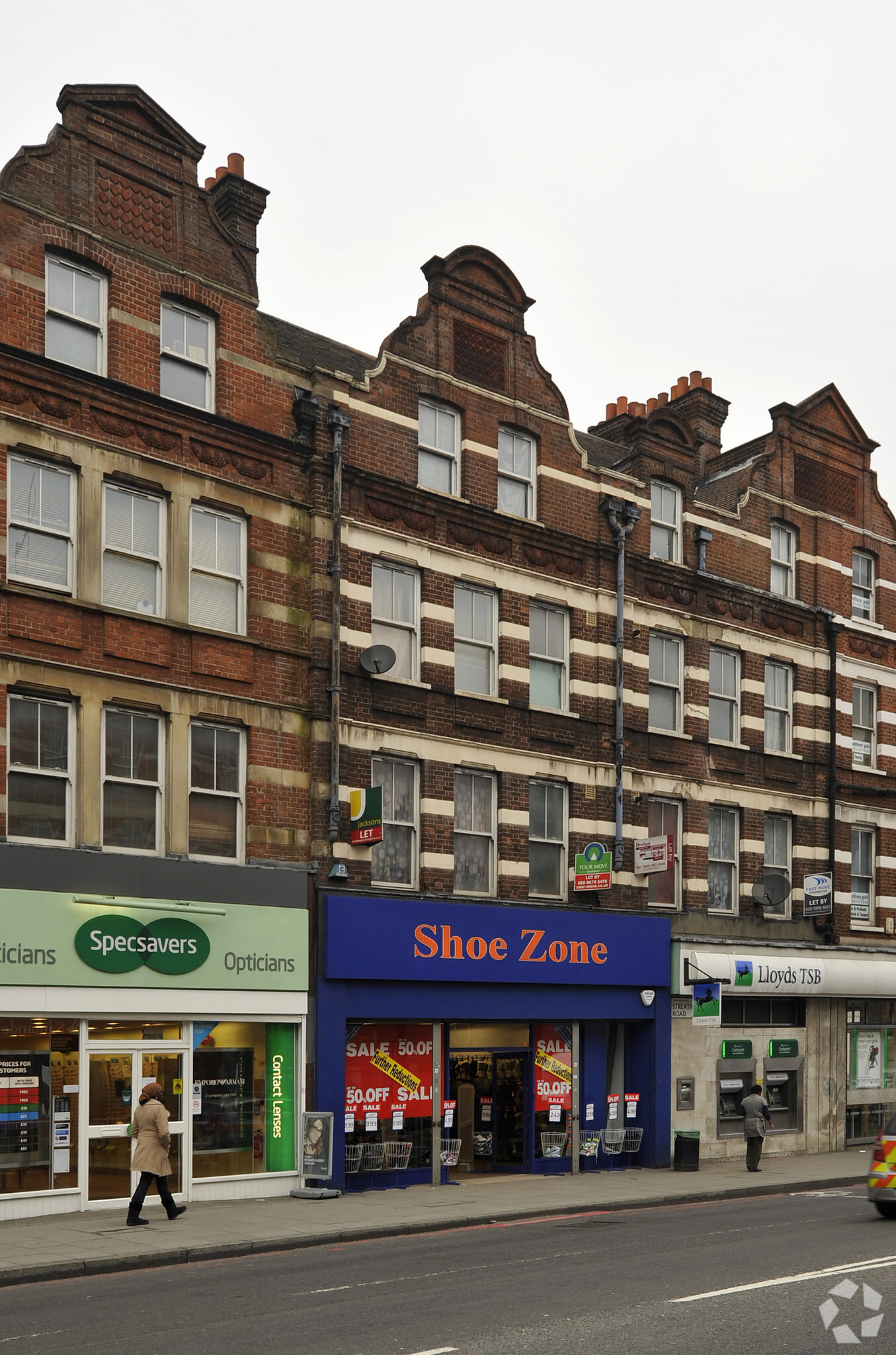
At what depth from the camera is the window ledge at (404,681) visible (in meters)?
22.9

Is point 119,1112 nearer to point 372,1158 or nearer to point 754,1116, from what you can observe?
point 372,1158

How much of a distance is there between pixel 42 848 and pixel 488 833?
8286mm

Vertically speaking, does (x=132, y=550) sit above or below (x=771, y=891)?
above

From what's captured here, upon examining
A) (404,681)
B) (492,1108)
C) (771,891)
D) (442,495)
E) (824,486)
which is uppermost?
(824,486)

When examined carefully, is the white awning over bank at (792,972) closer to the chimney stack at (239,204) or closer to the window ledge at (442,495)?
the window ledge at (442,495)

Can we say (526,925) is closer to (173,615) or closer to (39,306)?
(173,615)

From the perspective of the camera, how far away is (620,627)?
26547 millimetres

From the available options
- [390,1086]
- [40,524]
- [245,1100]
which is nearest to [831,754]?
[390,1086]

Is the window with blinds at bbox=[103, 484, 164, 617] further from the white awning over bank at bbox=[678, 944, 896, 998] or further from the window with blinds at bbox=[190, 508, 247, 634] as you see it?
the white awning over bank at bbox=[678, 944, 896, 998]

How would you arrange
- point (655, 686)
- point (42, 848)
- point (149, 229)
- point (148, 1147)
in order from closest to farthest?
point (148, 1147)
point (42, 848)
point (149, 229)
point (655, 686)

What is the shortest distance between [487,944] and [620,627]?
20.9 ft

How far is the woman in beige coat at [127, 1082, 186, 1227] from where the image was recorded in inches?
676

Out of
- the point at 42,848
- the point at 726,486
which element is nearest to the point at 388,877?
the point at 42,848

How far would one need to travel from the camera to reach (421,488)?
23.8 m
